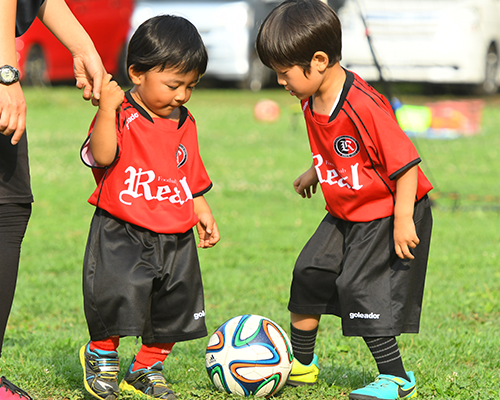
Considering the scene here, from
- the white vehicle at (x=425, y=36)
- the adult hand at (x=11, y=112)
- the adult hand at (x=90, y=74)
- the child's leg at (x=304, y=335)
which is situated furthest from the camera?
the white vehicle at (x=425, y=36)

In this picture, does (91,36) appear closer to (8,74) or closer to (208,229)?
(208,229)

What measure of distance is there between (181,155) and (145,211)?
1.05 feet

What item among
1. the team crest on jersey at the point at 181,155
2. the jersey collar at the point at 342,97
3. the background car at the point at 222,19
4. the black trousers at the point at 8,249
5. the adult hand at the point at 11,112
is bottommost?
the background car at the point at 222,19

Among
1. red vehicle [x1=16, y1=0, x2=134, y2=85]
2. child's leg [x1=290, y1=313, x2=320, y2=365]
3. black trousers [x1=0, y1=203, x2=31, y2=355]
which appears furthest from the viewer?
red vehicle [x1=16, y1=0, x2=134, y2=85]

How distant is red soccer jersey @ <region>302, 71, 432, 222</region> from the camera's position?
3.08 m

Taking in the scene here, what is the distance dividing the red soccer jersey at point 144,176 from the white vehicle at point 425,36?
7335 millimetres

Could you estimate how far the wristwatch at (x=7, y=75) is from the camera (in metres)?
2.56

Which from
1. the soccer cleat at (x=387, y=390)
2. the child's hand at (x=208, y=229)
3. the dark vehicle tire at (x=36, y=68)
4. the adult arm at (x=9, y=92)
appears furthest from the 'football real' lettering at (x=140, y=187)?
the dark vehicle tire at (x=36, y=68)

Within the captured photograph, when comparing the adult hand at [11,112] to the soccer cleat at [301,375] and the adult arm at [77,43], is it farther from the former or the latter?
the soccer cleat at [301,375]

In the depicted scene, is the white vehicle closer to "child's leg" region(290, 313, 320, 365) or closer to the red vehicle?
the red vehicle

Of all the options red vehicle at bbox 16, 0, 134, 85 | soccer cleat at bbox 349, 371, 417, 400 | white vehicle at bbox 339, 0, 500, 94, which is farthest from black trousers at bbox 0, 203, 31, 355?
red vehicle at bbox 16, 0, 134, 85

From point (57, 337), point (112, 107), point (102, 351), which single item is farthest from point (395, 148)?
point (57, 337)

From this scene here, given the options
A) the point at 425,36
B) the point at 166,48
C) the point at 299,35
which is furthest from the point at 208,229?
the point at 425,36

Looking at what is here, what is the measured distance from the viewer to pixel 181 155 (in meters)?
3.20
